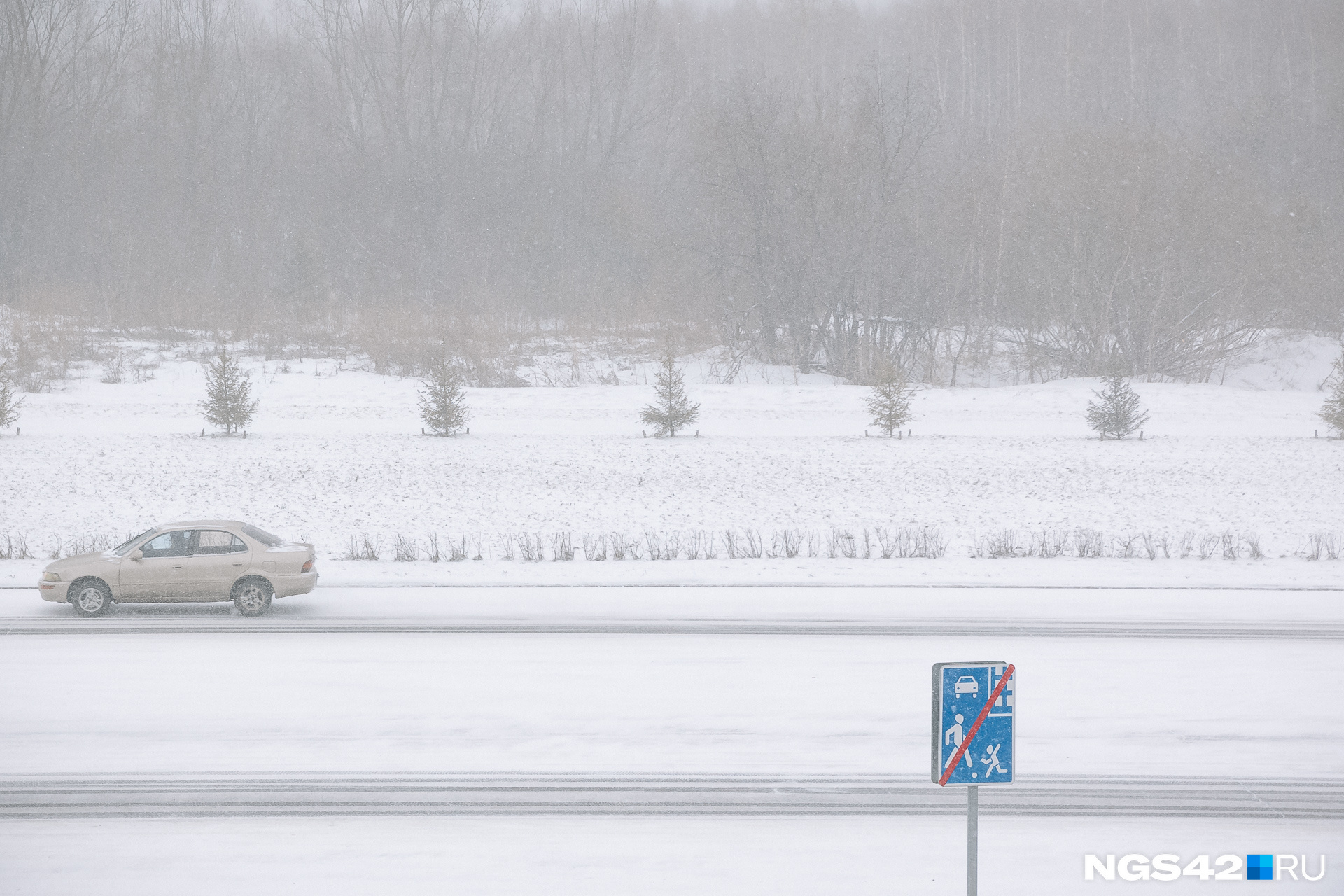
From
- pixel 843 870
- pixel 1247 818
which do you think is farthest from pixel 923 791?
pixel 1247 818

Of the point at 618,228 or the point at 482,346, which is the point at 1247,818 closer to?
the point at 482,346

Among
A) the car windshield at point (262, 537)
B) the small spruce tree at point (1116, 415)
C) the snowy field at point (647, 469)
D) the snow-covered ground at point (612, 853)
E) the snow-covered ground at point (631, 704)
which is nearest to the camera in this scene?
the snow-covered ground at point (612, 853)

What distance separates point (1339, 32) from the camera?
8100cm

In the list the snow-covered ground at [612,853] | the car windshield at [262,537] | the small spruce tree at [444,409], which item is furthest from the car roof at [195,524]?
the small spruce tree at [444,409]

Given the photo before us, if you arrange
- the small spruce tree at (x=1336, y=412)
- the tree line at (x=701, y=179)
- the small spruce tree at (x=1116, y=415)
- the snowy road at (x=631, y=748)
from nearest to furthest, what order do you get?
1. the snowy road at (x=631, y=748)
2. the small spruce tree at (x=1336, y=412)
3. the small spruce tree at (x=1116, y=415)
4. the tree line at (x=701, y=179)

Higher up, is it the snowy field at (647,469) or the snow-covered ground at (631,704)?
the snowy field at (647,469)

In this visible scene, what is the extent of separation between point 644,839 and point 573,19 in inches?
3221

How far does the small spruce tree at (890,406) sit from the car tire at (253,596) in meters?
21.1

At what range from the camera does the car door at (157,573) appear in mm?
14938

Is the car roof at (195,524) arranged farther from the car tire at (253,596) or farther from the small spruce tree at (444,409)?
the small spruce tree at (444,409)

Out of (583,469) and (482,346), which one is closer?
(583,469)

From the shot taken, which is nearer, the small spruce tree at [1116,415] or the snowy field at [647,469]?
the snowy field at [647,469]

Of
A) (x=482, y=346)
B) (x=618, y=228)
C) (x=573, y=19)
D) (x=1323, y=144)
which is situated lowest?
(x=482, y=346)

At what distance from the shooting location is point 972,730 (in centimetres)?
600
